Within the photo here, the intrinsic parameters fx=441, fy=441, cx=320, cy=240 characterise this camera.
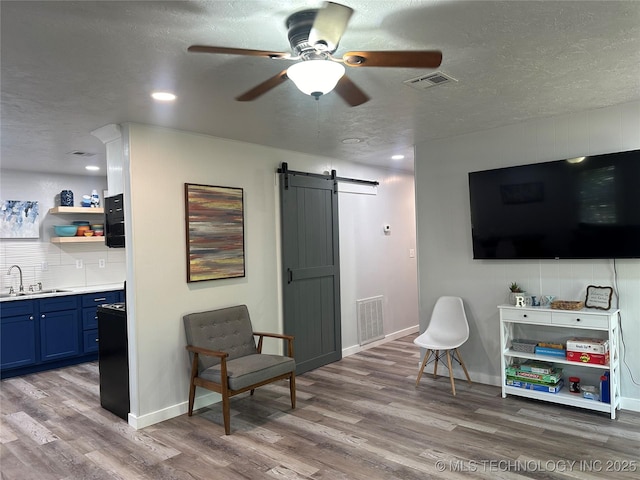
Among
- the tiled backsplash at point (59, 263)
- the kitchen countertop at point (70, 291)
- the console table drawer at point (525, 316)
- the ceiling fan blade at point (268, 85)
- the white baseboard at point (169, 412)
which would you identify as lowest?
the white baseboard at point (169, 412)

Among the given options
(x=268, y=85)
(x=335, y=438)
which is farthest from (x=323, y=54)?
(x=335, y=438)

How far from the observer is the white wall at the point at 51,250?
5535 millimetres

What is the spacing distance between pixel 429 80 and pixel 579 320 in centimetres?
220

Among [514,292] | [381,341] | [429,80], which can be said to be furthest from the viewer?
[381,341]

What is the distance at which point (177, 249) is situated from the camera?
377 centimetres

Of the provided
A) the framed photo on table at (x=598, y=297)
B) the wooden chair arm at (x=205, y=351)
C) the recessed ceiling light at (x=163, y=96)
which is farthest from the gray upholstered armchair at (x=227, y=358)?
the framed photo on table at (x=598, y=297)

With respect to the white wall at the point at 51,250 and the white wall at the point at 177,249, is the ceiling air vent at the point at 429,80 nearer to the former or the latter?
the white wall at the point at 177,249

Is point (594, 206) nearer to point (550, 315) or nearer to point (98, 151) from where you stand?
point (550, 315)

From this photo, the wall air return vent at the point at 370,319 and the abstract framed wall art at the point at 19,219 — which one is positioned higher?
the abstract framed wall art at the point at 19,219

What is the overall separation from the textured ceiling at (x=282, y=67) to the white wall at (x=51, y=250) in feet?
5.84

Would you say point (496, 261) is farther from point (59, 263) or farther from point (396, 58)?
point (59, 263)

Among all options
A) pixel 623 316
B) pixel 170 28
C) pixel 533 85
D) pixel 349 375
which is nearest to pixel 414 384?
pixel 349 375

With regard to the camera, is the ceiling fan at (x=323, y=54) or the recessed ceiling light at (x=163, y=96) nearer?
the ceiling fan at (x=323, y=54)

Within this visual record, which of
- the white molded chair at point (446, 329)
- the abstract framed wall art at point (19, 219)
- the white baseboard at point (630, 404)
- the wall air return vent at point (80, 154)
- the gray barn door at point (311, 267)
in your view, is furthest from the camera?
the abstract framed wall art at point (19, 219)
